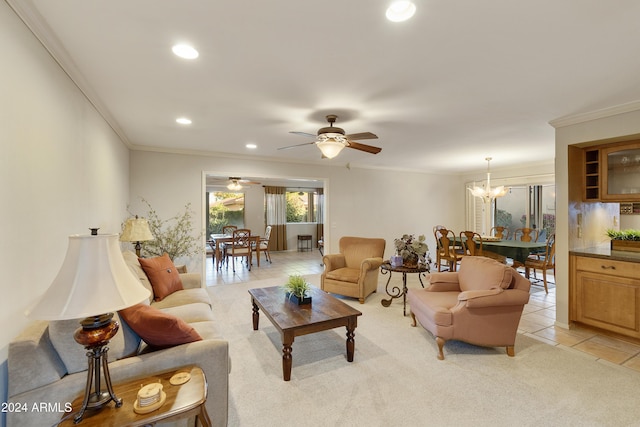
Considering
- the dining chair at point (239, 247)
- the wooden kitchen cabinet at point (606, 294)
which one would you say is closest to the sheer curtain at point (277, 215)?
the dining chair at point (239, 247)

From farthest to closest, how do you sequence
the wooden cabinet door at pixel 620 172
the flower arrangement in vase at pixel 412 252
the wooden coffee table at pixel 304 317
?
the flower arrangement in vase at pixel 412 252, the wooden cabinet door at pixel 620 172, the wooden coffee table at pixel 304 317

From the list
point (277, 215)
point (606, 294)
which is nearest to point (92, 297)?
point (606, 294)

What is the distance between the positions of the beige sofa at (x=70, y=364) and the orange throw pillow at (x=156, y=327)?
1.8 inches

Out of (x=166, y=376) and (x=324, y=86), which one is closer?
(x=166, y=376)

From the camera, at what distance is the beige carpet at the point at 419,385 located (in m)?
1.96

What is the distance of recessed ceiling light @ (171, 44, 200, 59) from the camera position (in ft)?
6.47

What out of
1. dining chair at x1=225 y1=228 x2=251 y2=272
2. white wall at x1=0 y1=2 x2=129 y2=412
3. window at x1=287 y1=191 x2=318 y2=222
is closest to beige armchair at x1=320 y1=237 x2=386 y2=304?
dining chair at x1=225 y1=228 x2=251 y2=272

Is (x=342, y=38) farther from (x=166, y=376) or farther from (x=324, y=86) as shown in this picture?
(x=166, y=376)

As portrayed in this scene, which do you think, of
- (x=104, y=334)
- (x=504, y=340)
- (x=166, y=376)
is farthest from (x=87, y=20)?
(x=504, y=340)

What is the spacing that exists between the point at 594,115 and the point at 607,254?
156 centimetres

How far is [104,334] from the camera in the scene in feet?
4.38

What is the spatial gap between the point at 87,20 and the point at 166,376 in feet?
6.83

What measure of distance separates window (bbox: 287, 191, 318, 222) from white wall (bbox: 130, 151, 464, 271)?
164 inches

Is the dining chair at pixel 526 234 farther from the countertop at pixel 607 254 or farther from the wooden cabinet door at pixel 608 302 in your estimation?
the wooden cabinet door at pixel 608 302
